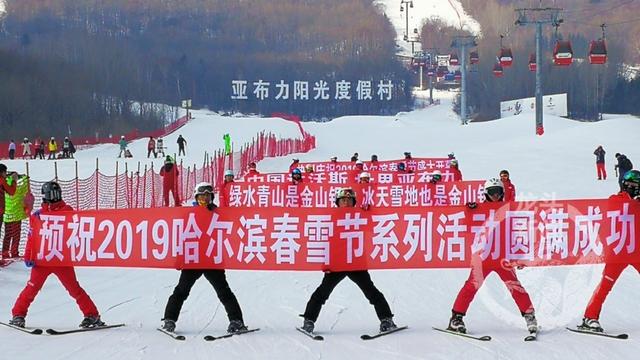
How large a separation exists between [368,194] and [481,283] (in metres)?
10.4

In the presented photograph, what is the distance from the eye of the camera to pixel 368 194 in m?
18.4

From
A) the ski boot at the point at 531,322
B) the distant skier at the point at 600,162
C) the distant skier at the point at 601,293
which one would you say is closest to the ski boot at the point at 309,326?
the ski boot at the point at 531,322

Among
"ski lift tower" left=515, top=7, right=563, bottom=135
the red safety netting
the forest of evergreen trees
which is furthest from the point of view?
the forest of evergreen trees

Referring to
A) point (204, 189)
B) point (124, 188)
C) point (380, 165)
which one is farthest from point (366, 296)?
point (380, 165)

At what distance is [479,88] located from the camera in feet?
382

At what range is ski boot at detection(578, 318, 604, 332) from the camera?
25.7 ft

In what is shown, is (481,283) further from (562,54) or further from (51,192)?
(562,54)

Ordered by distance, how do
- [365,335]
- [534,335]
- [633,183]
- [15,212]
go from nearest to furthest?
[534,335] < [365,335] < [633,183] < [15,212]

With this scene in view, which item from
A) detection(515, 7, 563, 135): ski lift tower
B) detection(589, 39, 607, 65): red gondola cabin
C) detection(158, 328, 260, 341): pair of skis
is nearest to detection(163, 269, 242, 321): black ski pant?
detection(158, 328, 260, 341): pair of skis

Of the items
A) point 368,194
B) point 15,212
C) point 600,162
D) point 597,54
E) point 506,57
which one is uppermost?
point 506,57

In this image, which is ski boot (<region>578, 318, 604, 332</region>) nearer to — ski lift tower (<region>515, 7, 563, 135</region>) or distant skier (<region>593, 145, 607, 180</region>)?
distant skier (<region>593, 145, 607, 180</region>)

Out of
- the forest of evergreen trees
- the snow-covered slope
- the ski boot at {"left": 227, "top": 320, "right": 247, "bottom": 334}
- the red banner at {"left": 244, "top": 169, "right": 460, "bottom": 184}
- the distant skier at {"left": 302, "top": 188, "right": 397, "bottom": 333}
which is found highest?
the snow-covered slope

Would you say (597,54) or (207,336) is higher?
(597,54)

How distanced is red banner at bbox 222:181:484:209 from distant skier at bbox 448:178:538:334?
9.99 m
